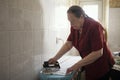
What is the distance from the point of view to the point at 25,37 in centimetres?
153

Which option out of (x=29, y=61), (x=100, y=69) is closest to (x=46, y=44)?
(x=29, y=61)

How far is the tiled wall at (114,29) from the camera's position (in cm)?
260

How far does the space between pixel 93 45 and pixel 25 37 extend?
0.57 meters

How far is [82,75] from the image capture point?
1737 mm

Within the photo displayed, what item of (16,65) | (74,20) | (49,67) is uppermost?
(74,20)

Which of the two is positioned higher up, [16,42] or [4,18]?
[4,18]

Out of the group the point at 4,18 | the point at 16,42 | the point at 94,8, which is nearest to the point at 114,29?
the point at 94,8

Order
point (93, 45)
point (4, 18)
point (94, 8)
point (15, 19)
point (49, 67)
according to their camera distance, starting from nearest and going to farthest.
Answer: point (4, 18) → point (15, 19) → point (93, 45) → point (49, 67) → point (94, 8)

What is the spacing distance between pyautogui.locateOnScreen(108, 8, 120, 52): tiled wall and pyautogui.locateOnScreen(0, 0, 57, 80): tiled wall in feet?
3.19

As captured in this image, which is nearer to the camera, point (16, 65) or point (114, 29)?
point (16, 65)

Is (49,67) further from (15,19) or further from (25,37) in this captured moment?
(15,19)

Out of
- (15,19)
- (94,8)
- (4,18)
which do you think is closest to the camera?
(4,18)

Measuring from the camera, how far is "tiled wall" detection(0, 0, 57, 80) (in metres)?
1.25

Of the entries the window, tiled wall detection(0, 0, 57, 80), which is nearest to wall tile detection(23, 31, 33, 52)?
tiled wall detection(0, 0, 57, 80)
